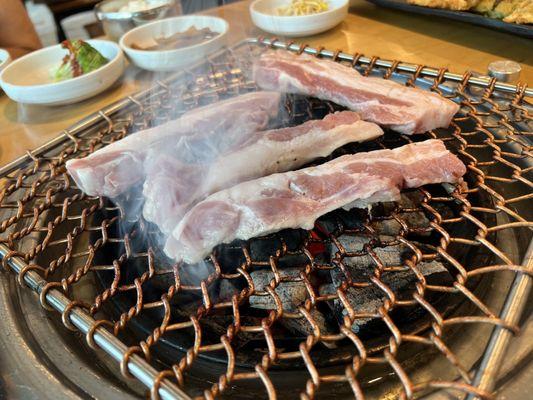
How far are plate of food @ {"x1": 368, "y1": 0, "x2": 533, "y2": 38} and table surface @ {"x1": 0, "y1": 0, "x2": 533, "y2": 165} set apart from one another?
0.22m

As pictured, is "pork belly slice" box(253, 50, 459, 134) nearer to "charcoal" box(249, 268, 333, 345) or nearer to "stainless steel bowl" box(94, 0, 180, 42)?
"charcoal" box(249, 268, 333, 345)

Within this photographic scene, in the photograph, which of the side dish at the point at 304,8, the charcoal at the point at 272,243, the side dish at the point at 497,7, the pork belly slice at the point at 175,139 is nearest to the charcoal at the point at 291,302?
the charcoal at the point at 272,243

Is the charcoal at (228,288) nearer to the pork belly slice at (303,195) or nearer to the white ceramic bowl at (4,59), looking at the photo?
the pork belly slice at (303,195)

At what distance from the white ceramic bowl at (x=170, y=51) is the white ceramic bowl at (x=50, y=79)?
0.52 feet

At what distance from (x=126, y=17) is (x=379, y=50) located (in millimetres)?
2243

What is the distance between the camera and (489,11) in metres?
2.79

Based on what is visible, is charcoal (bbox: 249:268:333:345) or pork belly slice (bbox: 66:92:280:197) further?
pork belly slice (bbox: 66:92:280:197)

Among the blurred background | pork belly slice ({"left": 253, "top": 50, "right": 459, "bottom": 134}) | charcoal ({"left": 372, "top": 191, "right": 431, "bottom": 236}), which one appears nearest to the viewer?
charcoal ({"left": 372, "top": 191, "right": 431, "bottom": 236})

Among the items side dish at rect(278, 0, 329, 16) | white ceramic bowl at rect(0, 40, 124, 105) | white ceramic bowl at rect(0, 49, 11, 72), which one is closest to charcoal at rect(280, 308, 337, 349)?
white ceramic bowl at rect(0, 40, 124, 105)

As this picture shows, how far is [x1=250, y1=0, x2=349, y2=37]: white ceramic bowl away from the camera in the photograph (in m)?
3.21

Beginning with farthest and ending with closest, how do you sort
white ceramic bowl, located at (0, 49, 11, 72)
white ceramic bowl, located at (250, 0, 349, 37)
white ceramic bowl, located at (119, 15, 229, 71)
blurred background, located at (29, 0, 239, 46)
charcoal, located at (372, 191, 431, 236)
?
blurred background, located at (29, 0, 239, 46), white ceramic bowl, located at (250, 0, 349, 37), white ceramic bowl, located at (0, 49, 11, 72), white ceramic bowl, located at (119, 15, 229, 71), charcoal, located at (372, 191, 431, 236)

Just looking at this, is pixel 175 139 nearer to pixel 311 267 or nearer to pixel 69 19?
pixel 311 267

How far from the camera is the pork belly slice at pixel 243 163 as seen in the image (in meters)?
1.50

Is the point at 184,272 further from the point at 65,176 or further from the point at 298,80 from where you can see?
the point at 298,80
